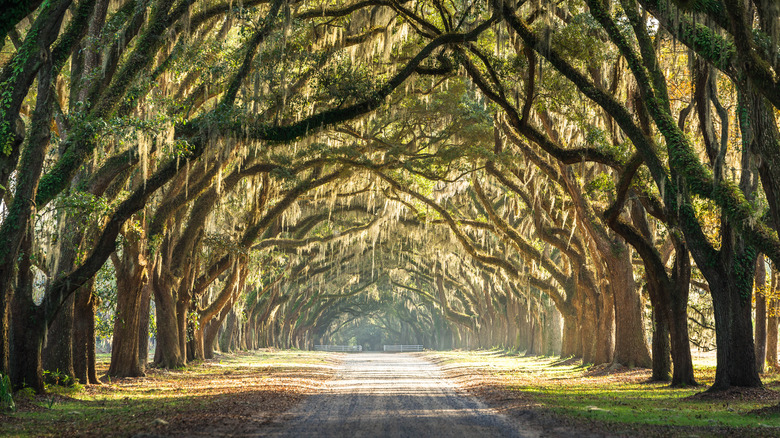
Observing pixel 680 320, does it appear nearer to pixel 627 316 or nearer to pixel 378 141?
pixel 627 316

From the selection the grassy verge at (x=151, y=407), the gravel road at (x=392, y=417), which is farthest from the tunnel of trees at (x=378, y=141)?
the gravel road at (x=392, y=417)

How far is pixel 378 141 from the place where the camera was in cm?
1925

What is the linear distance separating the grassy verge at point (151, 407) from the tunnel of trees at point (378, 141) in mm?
840

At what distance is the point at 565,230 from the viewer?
21578 mm

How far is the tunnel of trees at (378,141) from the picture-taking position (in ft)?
33.0

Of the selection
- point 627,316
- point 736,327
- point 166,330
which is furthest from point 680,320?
point 166,330

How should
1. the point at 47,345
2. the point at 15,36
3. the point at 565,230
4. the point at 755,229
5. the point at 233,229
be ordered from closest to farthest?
the point at 755,229, the point at 15,36, the point at 47,345, the point at 565,230, the point at 233,229

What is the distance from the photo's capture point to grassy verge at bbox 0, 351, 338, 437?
8172 millimetres

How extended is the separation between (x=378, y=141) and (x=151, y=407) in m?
10.3

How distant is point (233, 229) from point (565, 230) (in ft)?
37.5

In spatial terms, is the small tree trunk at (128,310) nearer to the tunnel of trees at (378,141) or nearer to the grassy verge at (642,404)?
the tunnel of trees at (378,141)

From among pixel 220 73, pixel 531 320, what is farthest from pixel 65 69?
pixel 531 320

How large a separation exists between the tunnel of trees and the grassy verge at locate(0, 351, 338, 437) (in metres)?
0.84

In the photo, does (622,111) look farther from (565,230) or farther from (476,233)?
(476,233)
